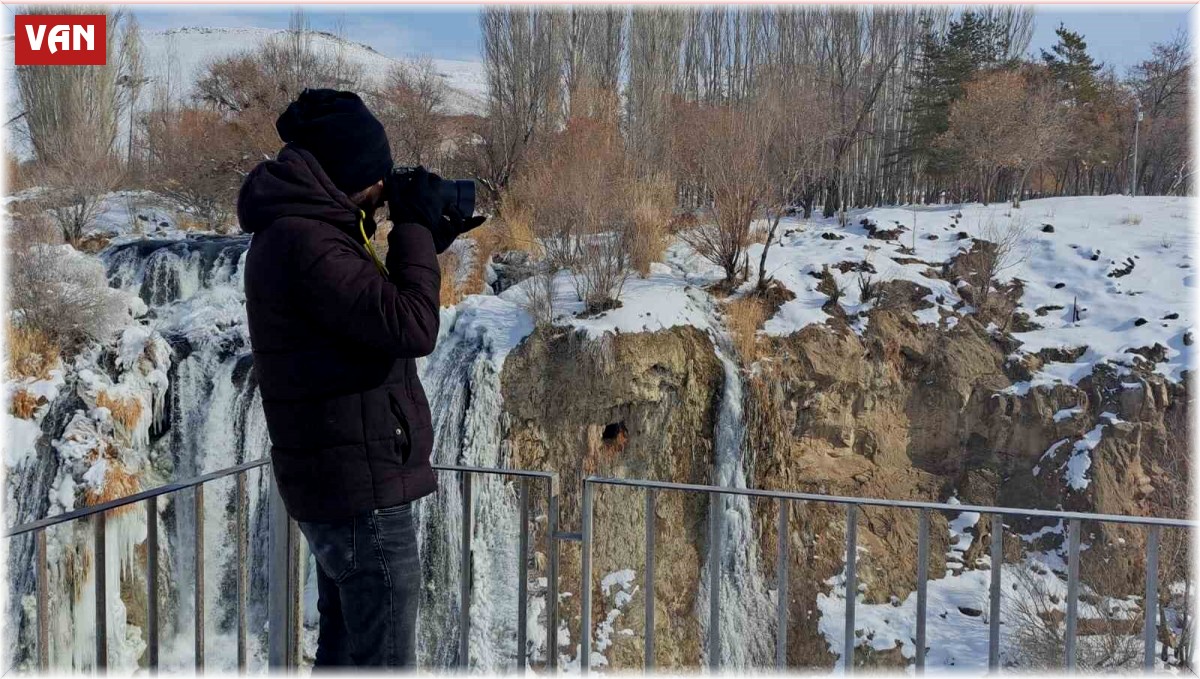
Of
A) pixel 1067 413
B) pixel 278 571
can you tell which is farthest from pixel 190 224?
pixel 278 571

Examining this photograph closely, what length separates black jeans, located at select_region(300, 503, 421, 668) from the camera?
196 centimetres

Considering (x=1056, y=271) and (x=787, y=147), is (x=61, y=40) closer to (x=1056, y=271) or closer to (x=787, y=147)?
(x=787, y=147)

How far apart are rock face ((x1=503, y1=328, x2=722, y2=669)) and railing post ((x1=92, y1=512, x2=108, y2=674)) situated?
8863 millimetres

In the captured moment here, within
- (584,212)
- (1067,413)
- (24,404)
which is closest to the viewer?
(24,404)

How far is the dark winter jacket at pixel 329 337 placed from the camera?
Result: 1829mm

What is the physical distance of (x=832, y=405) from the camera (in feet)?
41.4

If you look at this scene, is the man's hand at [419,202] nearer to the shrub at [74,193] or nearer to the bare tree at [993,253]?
the bare tree at [993,253]

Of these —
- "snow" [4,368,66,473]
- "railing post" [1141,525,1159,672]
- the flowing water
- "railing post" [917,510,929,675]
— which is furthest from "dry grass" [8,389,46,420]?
"railing post" [1141,525,1159,672]

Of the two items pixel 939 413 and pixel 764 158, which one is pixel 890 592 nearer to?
pixel 939 413

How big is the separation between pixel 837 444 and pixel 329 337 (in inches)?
454

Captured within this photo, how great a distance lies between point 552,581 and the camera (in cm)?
291

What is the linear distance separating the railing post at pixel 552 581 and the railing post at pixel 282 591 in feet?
2.57

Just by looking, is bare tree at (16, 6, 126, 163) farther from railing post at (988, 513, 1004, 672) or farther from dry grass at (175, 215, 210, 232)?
railing post at (988, 513, 1004, 672)

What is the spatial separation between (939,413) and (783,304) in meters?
2.60
